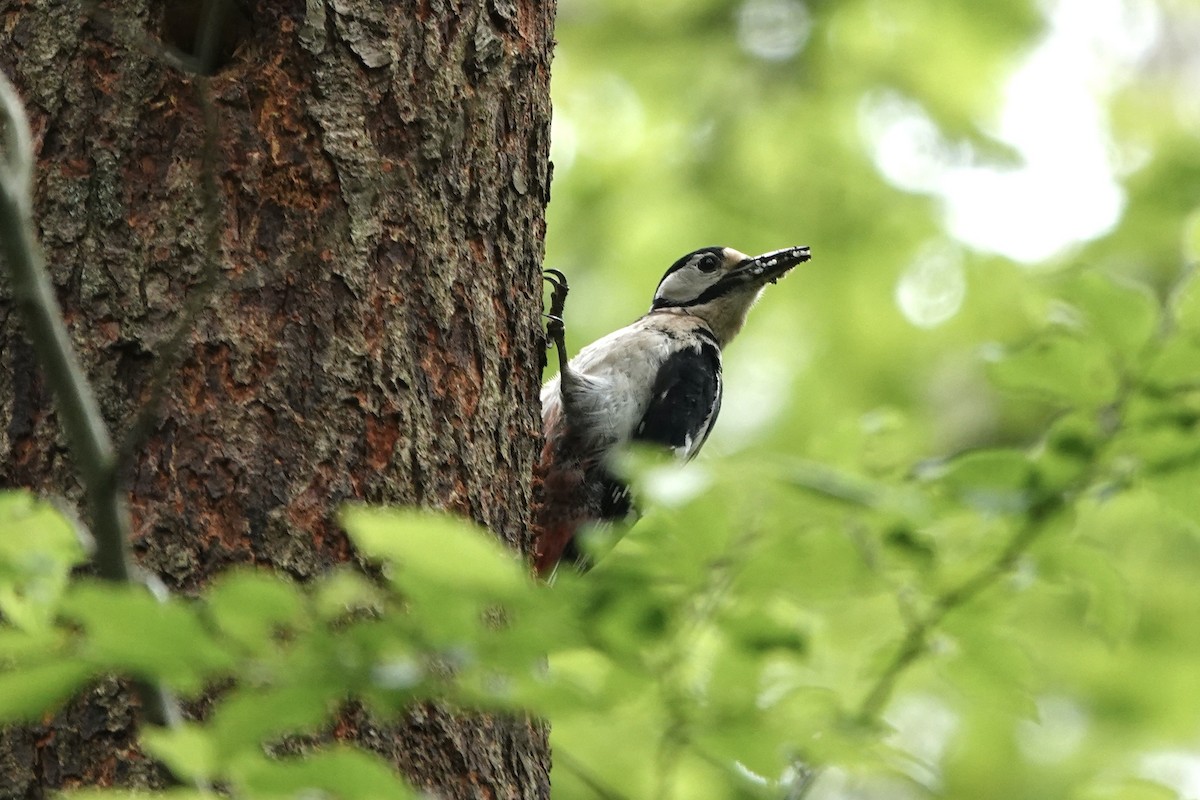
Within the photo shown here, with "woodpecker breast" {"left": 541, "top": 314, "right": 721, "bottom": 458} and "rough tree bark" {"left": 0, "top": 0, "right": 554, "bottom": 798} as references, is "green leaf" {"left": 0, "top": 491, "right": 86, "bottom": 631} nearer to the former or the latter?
"rough tree bark" {"left": 0, "top": 0, "right": 554, "bottom": 798}

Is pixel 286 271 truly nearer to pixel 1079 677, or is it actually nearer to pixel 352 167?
pixel 352 167

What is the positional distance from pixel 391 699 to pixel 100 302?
4.09ft

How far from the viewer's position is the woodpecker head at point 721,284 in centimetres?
507

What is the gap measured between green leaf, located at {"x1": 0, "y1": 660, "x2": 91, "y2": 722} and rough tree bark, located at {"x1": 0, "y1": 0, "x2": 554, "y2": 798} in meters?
0.84

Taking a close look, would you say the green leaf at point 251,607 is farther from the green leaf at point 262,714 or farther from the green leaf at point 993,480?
the green leaf at point 993,480

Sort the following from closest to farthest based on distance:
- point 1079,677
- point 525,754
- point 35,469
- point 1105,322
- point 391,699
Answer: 1. point 391,699
2. point 1105,322
3. point 35,469
4. point 525,754
5. point 1079,677

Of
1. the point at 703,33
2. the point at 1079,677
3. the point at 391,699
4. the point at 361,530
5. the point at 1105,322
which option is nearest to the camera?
the point at 361,530

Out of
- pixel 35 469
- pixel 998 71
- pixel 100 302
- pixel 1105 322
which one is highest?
pixel 998 71

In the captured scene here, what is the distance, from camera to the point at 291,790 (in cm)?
112

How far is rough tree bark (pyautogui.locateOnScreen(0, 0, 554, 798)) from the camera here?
211 cm

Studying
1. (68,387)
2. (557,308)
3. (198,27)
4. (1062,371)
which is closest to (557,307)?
(557,308)

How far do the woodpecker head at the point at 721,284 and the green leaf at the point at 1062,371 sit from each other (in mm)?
3080

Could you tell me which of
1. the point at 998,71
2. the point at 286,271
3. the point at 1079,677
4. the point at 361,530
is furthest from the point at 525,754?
the point at 998,71

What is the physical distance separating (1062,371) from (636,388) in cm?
265
